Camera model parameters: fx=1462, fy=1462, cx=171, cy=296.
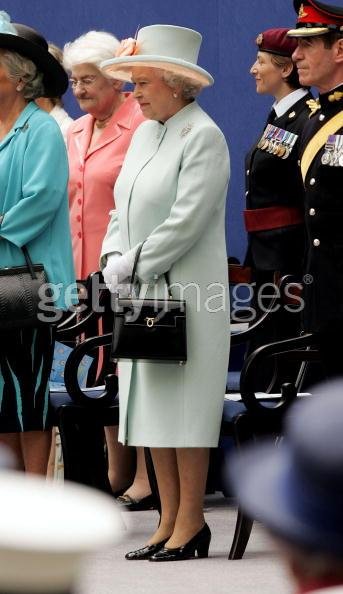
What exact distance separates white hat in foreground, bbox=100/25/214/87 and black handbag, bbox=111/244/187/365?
2.43 ft

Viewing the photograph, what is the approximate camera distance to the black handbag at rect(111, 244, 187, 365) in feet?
14.6

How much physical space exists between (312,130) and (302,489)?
12.7 ft

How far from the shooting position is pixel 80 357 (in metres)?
5.10

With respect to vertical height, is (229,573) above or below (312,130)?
below

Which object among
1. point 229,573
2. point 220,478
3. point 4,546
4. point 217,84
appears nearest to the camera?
point 4,546

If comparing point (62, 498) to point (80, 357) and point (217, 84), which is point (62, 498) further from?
point (217, 84)

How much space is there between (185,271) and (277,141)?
5.15 feet

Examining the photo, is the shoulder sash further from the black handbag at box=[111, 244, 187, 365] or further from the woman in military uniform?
the woman in military uniform

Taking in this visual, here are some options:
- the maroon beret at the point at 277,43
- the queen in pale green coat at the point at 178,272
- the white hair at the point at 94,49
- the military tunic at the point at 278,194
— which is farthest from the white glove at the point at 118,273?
the maroon beret at the point at 277,43

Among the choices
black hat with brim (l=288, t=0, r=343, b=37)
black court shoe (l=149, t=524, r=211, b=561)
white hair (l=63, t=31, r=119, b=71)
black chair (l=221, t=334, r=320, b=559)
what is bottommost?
black court shoe (l=149, t=524, r=211, b=561)

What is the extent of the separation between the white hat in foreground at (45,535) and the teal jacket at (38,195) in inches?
153

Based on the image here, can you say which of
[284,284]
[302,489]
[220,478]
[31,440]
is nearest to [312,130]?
[284,284]

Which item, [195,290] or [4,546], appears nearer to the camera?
[4,546]

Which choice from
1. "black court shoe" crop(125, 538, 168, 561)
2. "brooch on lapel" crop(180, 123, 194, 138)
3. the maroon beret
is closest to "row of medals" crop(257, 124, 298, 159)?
the maroon beret
